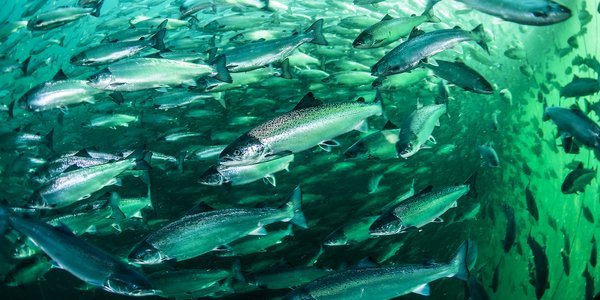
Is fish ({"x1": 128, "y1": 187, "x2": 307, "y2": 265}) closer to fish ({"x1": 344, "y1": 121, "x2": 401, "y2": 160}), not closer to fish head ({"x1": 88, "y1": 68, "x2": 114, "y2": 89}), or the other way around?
fish ({"x1": 344, "y1": 121, "x2": 401, "y2": 160})

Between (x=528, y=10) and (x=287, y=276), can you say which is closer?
(x=528, y=10)

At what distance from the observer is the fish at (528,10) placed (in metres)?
2.54

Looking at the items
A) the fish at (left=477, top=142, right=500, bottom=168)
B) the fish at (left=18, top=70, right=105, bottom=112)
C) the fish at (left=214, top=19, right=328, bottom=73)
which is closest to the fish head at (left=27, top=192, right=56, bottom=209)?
the fish at (left=18, top=70, right=105, bottom=112)

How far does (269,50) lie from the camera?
454cm

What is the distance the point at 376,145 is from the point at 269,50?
1.79m

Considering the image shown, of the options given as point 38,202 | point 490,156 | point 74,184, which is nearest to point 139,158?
point 74,184

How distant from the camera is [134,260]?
3.42m

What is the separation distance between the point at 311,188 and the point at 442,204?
10004 mm

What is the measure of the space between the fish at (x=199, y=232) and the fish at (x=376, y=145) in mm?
1398

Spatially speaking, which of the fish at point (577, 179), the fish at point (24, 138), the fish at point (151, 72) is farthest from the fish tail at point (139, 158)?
the fish at point (577, 179)

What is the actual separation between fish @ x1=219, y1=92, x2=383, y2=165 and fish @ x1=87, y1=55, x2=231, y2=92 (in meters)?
1.66

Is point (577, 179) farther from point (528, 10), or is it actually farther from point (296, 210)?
point (296, 210)

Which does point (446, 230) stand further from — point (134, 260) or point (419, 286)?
point (134, 260)

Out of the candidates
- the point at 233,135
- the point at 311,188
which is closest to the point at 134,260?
the point at 233,135
